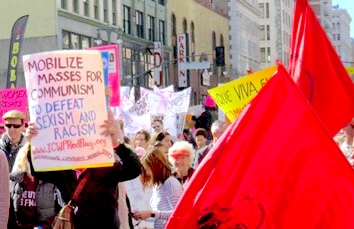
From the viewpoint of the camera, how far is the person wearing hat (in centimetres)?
851

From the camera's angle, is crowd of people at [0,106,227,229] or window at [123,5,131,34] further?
window at [123,5,131,34]

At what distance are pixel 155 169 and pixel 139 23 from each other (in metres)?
48.0

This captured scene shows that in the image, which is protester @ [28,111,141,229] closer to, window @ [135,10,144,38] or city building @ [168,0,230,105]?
window @ [135,10,144,38]

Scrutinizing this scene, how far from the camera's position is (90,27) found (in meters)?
47.0

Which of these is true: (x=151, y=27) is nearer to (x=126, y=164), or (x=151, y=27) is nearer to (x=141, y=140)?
(x=141, y=140)

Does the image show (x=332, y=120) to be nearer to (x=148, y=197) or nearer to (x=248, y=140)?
(x=248, y=140)

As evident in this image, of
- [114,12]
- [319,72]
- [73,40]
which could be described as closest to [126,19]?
[114,12]

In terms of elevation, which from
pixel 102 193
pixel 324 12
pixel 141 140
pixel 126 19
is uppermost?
pixel 324 12

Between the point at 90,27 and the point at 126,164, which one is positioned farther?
the point at 90,27

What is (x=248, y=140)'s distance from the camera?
11.9 ft

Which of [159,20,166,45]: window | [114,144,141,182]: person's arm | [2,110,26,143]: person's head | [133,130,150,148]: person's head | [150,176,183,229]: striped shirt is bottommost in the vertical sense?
[150,176,183,229]: striped shirt

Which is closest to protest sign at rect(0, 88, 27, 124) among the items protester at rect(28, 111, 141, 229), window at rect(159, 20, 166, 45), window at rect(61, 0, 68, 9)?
protester at rect(28, 111, 141, 229)

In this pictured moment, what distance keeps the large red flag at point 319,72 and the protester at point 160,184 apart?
2.64m

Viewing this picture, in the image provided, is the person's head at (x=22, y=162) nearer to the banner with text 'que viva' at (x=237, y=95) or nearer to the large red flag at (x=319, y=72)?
the large red flag at (x=319, y=72)
